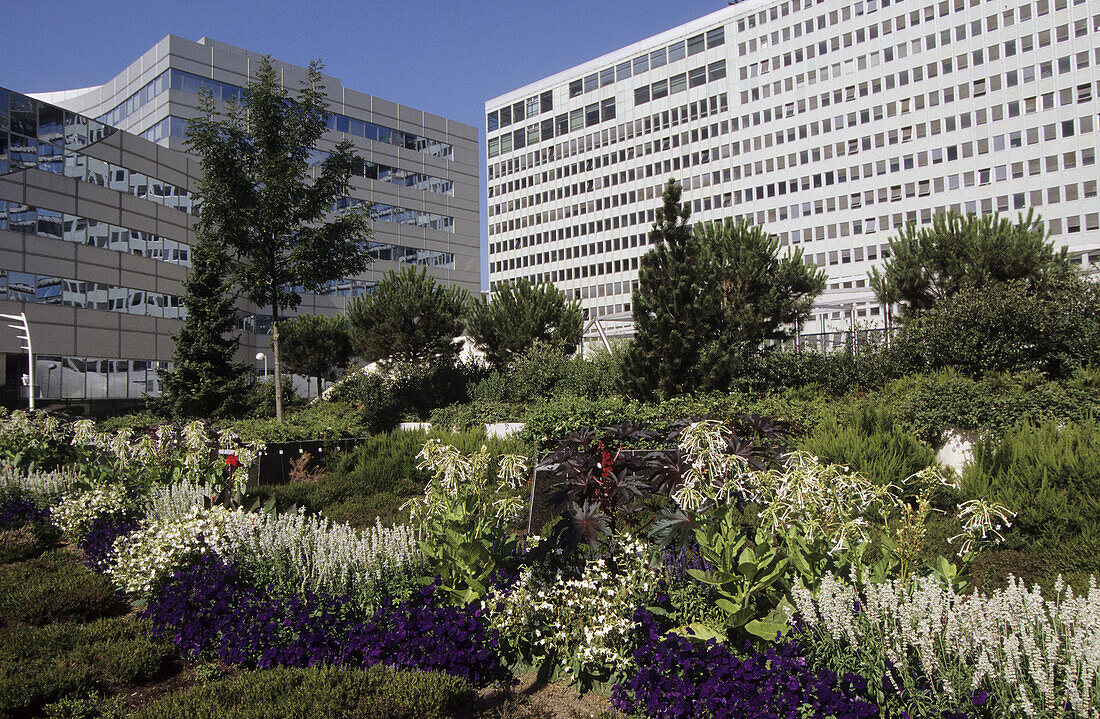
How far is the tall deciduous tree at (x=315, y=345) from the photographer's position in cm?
3750

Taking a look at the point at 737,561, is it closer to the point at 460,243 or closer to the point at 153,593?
the point at 153,593

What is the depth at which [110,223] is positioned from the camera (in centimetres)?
3406

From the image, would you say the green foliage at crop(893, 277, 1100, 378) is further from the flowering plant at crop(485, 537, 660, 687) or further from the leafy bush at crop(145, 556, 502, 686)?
the leafy bush at crop(145, 556, 502, 686)

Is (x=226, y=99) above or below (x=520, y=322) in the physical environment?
above

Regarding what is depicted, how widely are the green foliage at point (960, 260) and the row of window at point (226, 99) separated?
1134 inches

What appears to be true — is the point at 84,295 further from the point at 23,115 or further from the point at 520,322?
the point at 520,322

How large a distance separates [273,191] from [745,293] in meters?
13.0

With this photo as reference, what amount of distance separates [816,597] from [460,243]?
190 ft

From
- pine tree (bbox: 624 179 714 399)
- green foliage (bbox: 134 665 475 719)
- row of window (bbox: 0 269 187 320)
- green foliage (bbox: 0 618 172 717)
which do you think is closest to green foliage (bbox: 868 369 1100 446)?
pine tree (bbox: 624 179 714 399)

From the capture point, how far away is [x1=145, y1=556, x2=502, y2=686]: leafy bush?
13.6ft

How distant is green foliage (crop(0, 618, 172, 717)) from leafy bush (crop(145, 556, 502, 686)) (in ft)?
0.89

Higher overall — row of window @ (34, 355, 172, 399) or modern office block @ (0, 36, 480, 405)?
modern office block @ (0, 36, 480, 405)

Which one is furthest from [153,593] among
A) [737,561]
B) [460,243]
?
[460,243]

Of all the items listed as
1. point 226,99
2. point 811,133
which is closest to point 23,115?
point 226,99
